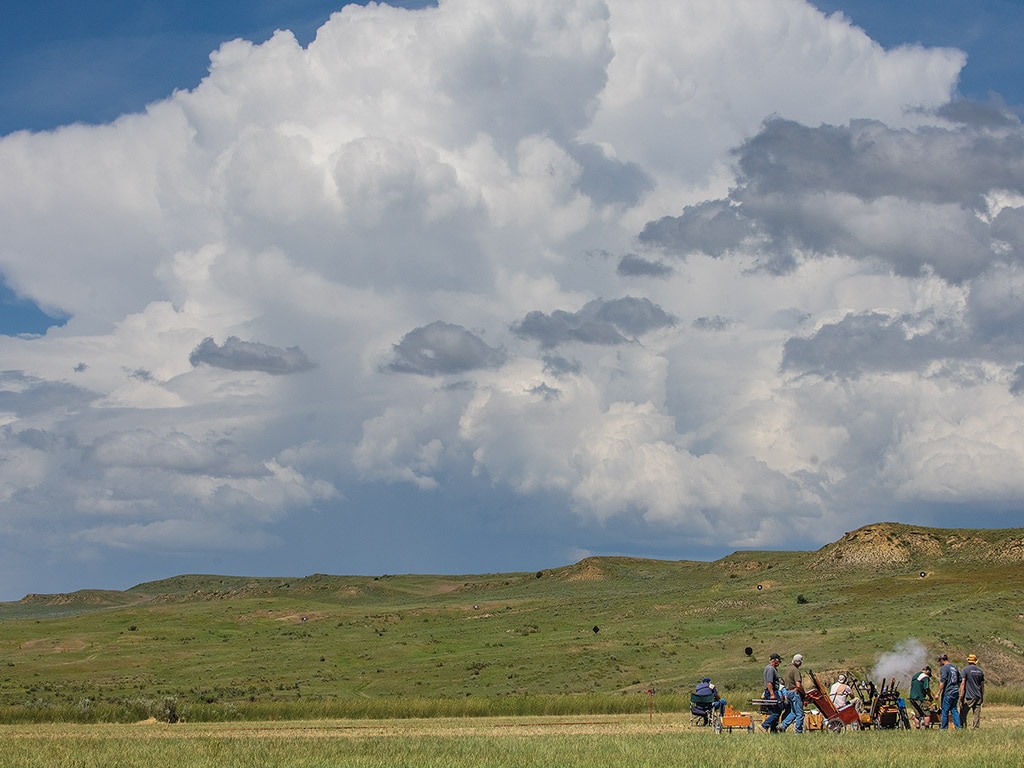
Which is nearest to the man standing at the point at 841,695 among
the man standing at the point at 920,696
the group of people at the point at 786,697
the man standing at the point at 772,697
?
the group of people at the point at 786,697

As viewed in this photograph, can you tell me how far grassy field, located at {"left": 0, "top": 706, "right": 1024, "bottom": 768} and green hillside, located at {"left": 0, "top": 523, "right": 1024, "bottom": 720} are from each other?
1642cm

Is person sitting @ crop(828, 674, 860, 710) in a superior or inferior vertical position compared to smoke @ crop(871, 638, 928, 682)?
superior

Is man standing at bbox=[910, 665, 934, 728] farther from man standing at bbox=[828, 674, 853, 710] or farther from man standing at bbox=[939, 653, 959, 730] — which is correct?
man standing at bbox=[828, 674, 853, 710]

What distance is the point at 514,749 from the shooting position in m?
27.9

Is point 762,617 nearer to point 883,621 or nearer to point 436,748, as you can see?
point 883,621

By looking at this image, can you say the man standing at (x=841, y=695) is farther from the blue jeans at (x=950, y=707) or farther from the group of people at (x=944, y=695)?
the blue jeans at (x=950, y=707)

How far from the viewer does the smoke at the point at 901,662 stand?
2350 inches

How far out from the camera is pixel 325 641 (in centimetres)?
10562

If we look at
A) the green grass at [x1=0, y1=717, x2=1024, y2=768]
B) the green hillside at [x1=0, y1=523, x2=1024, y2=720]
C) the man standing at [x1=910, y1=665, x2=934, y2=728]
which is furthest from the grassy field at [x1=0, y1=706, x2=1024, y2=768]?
the green hillside at [x1=0, y1=523, x2=1024, y2=720]

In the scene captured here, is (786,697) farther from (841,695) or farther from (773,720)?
(841,695)

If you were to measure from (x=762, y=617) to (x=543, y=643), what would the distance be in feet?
68.3

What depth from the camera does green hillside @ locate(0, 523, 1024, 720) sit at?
7088 cm

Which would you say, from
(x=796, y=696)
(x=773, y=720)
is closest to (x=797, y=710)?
(x=796, y=696)

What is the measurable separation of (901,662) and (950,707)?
29.8m
